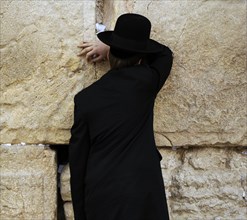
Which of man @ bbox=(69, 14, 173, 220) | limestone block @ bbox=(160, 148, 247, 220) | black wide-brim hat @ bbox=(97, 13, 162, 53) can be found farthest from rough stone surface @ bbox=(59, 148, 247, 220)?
black wide-brim hat @ bbox=(97, 13, 162, 53)

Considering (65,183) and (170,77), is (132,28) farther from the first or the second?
(65,183)

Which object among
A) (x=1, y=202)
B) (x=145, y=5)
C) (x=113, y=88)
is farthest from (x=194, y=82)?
(x=1, y=202)

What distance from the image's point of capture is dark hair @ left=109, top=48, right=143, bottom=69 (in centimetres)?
221

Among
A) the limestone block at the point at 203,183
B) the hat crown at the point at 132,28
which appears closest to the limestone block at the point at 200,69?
the limestone block at the point at 203,183

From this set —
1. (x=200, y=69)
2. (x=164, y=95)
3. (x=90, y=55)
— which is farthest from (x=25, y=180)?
(x=200, y=69)

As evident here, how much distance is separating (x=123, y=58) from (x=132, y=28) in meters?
0.16

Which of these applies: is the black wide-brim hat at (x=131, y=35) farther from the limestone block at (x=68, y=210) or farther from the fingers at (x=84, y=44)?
the limestone block at (x=68, y=210)

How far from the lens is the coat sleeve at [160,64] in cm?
233

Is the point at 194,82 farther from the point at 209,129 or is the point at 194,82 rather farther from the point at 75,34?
the point at 75,34

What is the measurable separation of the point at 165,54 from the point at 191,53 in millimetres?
318

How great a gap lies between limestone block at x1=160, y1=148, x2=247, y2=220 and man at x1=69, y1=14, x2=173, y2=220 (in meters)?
0.57

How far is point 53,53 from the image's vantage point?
260 cm

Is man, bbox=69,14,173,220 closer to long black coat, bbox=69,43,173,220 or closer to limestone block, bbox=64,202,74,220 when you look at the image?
long black coat, bbox=69,43,173,220

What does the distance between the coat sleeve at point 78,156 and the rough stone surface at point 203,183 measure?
0.73 metres
